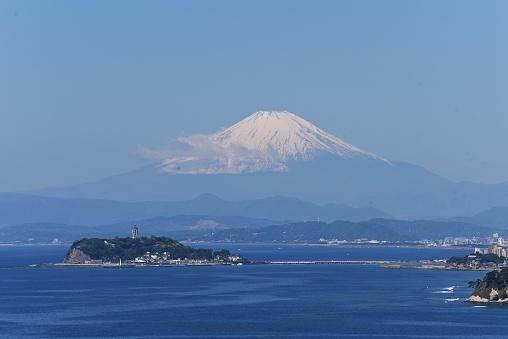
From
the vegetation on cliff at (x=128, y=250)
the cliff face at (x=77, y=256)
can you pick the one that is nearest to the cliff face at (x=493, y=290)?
the vegetation on cliff at (x=128, y=250)

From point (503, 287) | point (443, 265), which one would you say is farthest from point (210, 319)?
point (443, 265)

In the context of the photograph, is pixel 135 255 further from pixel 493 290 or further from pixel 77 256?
pixel 493 290

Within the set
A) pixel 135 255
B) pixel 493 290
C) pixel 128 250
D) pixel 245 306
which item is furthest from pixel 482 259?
pixel 245 306

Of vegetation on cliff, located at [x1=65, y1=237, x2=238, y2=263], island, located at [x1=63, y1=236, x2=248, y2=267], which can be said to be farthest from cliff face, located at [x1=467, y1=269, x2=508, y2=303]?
vegetation on cliff, located at [x1=65, y1=237, x2=238, y2=263]

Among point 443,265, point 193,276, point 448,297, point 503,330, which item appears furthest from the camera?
point 443,265

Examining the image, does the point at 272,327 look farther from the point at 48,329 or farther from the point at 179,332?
the point at 48,329
